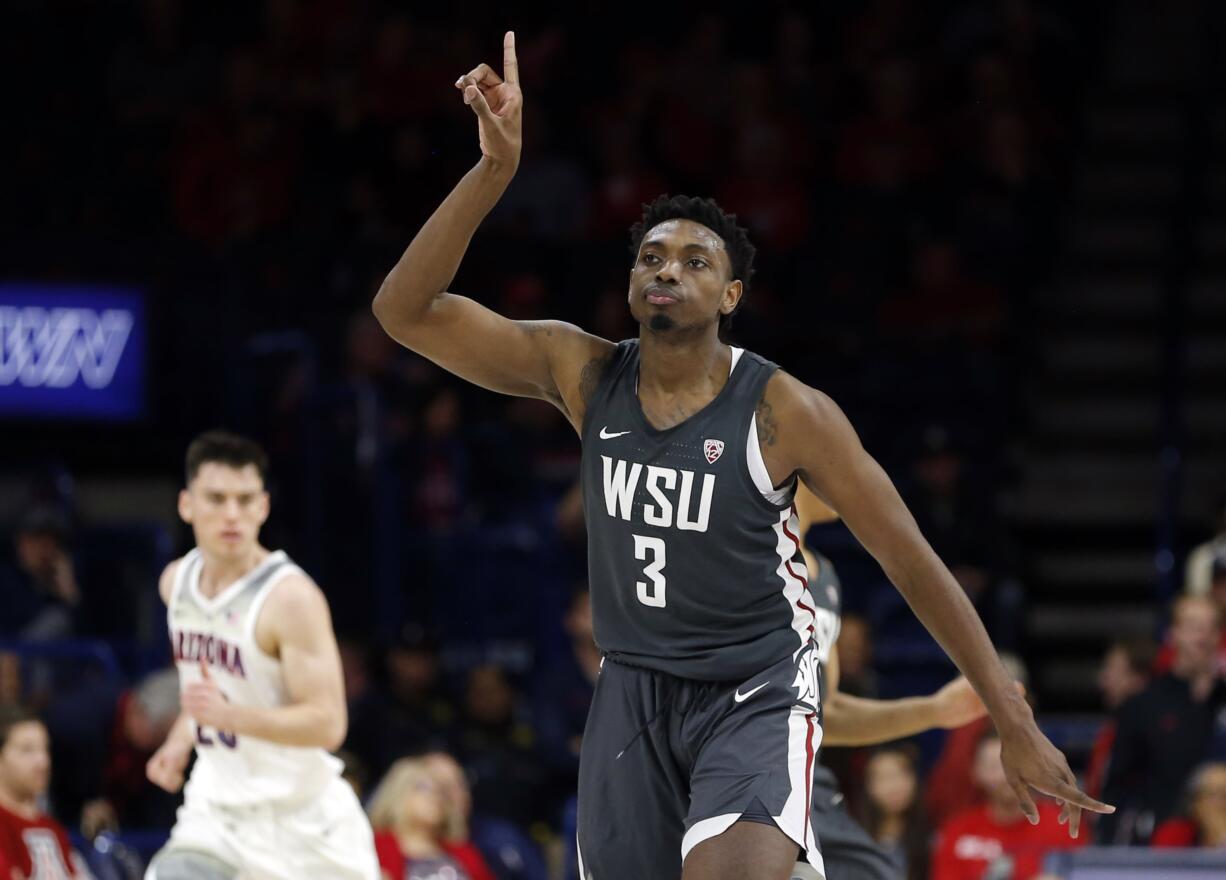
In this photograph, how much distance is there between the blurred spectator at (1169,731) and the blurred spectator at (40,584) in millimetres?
4836

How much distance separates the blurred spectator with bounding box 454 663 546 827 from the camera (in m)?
9.59

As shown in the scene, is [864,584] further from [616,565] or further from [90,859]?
[616,565]

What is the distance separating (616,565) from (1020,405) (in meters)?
7.59

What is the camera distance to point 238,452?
630 centimetres

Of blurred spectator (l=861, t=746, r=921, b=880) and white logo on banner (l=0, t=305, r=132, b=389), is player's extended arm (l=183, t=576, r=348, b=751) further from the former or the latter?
white logo on banner (l=0, t=305, r=132, b=389)

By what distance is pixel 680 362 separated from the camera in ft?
16.1

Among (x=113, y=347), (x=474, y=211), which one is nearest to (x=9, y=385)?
(x=113, y=347)

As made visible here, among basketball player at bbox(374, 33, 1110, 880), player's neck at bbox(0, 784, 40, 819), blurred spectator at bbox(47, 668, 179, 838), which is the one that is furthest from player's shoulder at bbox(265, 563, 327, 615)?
blurred spectator at bbox(47, 668, 179, 838)

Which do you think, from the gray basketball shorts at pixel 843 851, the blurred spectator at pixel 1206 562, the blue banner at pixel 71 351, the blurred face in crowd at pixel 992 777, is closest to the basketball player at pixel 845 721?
the gray basketball shorts at pixel 843 851

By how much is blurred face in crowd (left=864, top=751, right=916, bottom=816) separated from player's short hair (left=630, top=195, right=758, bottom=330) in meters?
4.08

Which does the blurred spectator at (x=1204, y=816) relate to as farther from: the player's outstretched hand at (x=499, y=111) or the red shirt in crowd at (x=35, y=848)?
the player's outstretched hand at (x=499, y=111)

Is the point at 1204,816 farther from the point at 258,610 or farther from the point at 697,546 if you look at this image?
the point at 697,546

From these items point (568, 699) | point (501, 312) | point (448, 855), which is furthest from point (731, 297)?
point (501, 312)

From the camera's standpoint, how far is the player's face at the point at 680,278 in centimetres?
480
